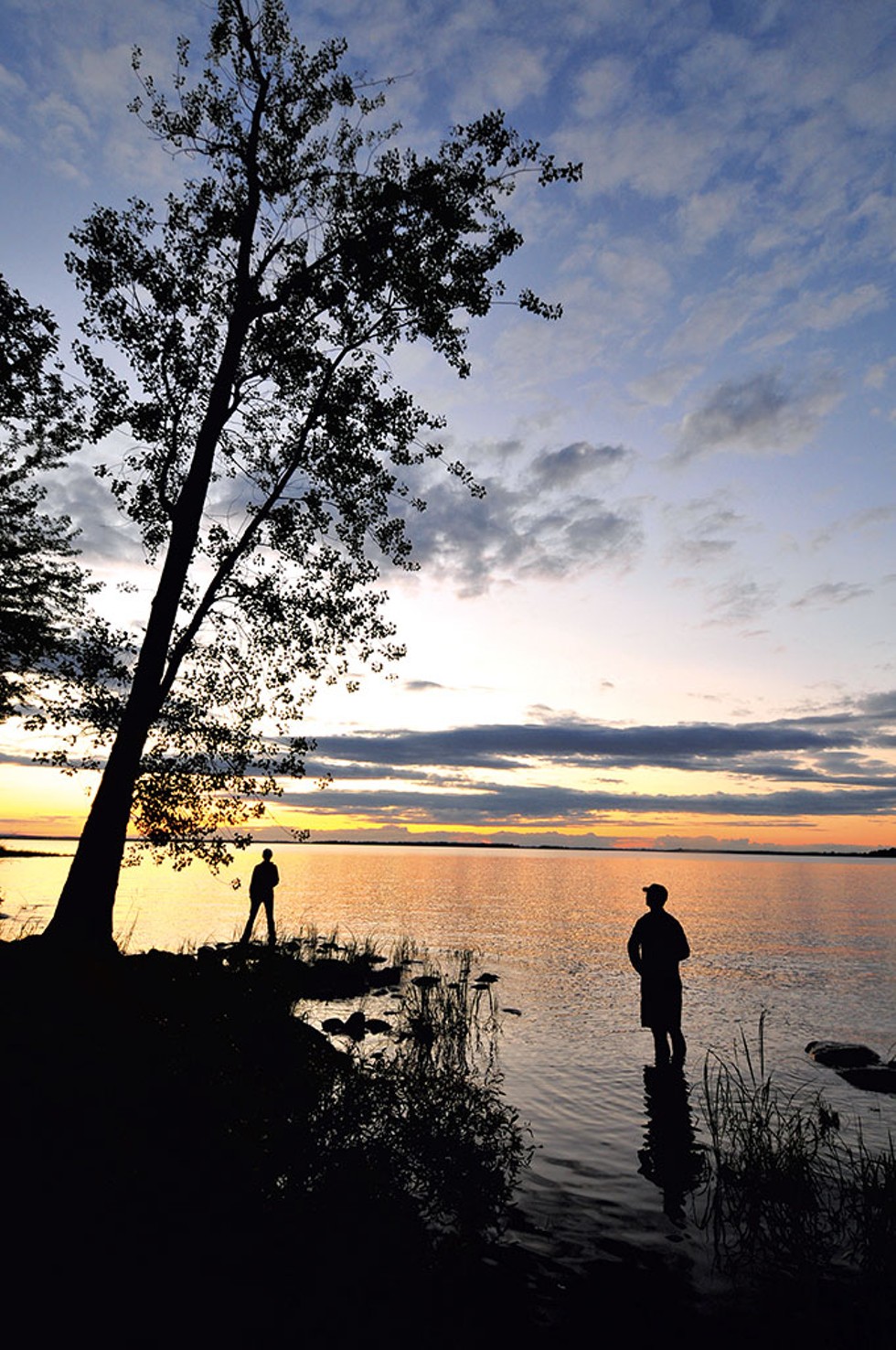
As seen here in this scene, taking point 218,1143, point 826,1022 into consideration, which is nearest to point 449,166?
point 218,1143

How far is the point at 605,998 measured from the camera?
1094 inches

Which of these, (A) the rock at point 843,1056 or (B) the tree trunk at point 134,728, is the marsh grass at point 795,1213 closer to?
(A) the rock at point 843,1056

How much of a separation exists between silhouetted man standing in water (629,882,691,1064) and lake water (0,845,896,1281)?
1438 mm

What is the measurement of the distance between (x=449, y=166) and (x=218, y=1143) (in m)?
20.1

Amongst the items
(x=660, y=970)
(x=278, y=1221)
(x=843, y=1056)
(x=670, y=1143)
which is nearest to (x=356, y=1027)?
(x=660, y=970)

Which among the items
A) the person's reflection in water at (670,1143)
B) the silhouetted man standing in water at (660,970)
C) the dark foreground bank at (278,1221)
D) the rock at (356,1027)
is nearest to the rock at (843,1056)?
the person's reflection in water at (670,1143)

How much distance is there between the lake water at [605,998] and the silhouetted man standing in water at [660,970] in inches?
56.6

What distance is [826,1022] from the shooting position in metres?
25.5

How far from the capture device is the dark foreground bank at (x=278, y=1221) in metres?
5.62

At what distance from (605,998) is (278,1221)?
77.3 feet

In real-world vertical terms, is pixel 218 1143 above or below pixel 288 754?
below

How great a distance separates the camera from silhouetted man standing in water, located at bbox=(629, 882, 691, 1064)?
46.4 ft

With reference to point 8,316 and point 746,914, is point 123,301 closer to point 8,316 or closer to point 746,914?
point 8,316

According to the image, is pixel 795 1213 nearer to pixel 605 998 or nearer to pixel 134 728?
pixel 134 728
